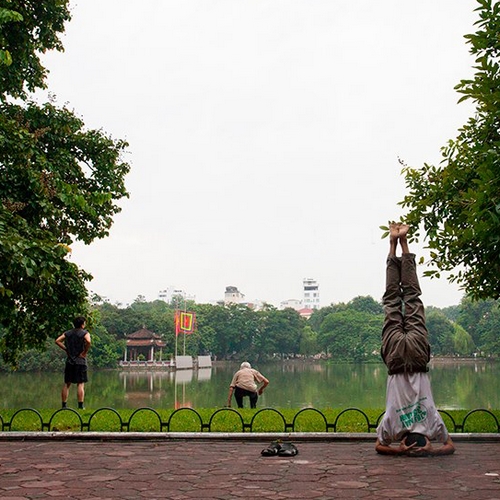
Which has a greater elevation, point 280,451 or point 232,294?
point 232,294

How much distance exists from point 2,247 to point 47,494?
366cm

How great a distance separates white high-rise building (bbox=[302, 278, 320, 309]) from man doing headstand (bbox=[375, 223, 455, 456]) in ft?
621

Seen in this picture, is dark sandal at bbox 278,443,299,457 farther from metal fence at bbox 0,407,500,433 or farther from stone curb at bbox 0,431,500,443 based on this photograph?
metal fence at bbox 0,407,500,433

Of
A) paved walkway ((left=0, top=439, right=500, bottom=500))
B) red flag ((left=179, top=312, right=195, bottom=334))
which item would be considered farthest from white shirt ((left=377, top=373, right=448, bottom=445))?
red flag ((left=179, top=312, right=195, bottom=334))

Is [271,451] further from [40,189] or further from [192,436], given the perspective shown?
[40,189]

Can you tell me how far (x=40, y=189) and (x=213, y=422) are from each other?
5025 millimetres

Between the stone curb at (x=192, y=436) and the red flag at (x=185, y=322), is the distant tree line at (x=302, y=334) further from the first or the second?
the stone curb at (x=192, y=436)

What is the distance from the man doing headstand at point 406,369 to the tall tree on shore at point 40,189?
4.23 meters

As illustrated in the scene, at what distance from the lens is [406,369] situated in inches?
241

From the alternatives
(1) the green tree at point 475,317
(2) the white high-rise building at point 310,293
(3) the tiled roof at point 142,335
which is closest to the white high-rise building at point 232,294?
(2) the white high-rise building at point 310,293

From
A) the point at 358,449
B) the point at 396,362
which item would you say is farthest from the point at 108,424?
the point at 396,362

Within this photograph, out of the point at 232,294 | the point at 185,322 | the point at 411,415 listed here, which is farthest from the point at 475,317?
the point at 232,294

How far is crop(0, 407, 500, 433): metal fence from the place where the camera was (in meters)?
7.21

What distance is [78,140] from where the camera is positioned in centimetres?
1305
